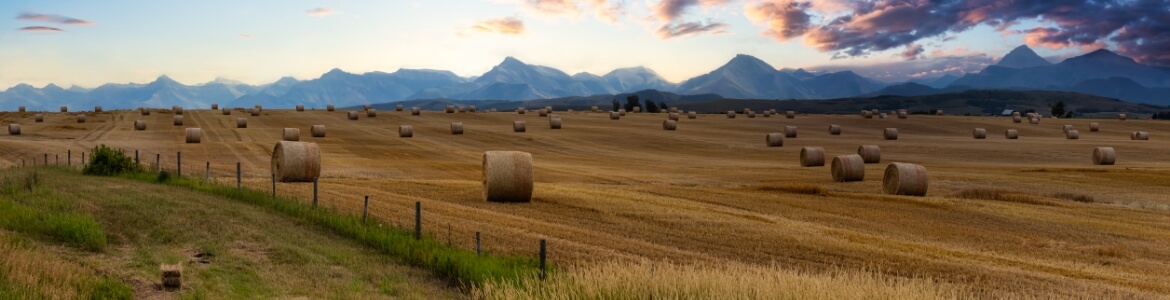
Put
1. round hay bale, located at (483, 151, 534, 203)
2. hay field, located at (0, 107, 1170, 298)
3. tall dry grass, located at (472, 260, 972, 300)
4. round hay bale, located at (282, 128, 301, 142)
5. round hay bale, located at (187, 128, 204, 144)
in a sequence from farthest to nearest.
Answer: round hay bale, located at (282, 128, 301, 142)
round hay bale, located at (187, 128, 204, 144)
round hay bale, located at (483, 151, 534, 203)
hay field, located at (0, 107, 1170, 298)
tall dry grass, located at (472, 260, 972, 300)

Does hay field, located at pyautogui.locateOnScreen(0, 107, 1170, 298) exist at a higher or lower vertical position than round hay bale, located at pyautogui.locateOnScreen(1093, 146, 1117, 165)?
lower

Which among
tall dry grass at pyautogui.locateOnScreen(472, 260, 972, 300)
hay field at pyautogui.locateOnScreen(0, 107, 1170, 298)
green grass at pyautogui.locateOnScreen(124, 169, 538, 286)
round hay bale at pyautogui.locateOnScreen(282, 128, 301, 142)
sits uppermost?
tall dry grass at pyautogui.locateOnScreen(472, 260, 972, 300)

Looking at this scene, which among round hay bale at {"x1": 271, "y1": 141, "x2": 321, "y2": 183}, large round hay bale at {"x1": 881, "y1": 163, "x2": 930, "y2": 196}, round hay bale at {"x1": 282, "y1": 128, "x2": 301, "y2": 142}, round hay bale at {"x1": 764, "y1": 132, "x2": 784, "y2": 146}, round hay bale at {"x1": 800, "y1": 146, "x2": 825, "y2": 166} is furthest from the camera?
round hay bale at {"x1": 764, "y1": 132, "x2": 784, "y2": 146}

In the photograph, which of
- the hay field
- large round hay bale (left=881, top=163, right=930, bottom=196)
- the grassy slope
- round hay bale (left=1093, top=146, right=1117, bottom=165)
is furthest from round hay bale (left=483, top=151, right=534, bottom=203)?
round hay bale (left=1093, top=146, right=1117, bottom=165)

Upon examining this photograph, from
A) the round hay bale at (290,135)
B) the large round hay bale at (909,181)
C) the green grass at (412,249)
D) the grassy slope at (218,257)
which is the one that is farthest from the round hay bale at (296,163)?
the round hay bale at (290,135)

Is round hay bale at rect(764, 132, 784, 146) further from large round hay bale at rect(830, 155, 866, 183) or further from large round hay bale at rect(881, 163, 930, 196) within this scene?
large round hay bale at rect(881, 163, 930, 196)

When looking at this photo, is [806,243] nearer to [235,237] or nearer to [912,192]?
[235,237]

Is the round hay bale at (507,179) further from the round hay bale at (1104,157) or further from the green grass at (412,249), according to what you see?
the round hay bale at (1104,157)

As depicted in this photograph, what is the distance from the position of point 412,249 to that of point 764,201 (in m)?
14.1

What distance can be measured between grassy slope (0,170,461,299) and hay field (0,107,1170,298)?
2.59 m

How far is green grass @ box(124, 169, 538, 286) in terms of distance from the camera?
14.5 m

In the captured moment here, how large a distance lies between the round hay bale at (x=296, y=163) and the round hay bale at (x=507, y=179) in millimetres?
9011

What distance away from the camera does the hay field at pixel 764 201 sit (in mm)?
17266

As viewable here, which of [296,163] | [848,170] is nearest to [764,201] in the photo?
A: [848,170]
